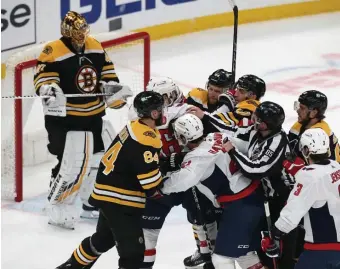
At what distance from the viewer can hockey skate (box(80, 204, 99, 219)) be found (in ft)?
17.7

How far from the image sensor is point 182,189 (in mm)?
4113

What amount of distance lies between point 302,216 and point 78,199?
6.85ft

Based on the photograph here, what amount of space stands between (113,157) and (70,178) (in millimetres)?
1121

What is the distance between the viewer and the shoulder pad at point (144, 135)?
13.3 feet

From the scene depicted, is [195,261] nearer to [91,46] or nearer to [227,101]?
[227,101]

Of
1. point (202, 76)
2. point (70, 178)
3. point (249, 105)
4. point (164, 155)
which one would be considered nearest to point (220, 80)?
point (249, 105)

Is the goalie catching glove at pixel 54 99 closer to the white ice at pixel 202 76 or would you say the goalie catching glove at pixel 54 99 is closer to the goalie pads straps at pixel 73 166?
the goalie pads straps at pixel 73 166

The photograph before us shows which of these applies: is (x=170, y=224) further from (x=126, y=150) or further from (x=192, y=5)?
(x=192, y=5)

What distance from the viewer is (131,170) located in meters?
4.12

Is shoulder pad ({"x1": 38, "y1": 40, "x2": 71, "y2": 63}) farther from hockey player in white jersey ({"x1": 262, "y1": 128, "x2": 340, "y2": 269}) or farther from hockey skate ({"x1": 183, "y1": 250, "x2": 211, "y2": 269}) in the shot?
hockey player in white jersey ({"x1": 262, "y1": 128, "x2": 340, "y2": 269})

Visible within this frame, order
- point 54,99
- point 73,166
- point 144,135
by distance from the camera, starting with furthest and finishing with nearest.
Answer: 1. point 73,166
2. point 54,99
3. point 144,135

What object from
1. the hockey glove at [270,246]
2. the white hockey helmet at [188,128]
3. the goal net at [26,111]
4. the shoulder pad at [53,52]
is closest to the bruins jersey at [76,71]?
the shoulder pad at [53,52]

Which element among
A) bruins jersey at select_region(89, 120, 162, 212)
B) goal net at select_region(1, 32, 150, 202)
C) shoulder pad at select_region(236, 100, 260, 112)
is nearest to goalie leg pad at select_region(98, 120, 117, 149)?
goal net at select_region(1, 32, 150, 202)

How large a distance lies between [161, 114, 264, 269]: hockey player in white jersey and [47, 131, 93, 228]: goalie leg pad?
111 cm
